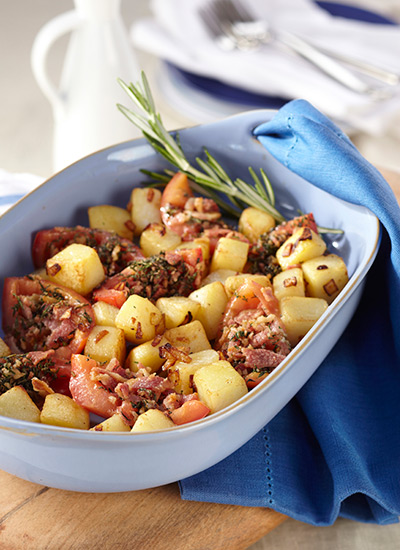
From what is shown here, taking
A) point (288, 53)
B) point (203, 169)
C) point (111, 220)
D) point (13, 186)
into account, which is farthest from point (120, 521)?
point (288, 53)

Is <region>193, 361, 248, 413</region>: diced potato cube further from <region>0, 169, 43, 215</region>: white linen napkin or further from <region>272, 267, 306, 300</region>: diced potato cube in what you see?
<region>0, 169, 43, 215</region>: white linen napkin

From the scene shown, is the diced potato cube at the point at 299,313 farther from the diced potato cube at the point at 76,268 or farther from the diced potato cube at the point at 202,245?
the diced potato cube at the point at 76,268

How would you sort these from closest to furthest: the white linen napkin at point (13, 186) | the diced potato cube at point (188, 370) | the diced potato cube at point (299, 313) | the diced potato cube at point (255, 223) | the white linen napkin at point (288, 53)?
the diced potato cube at point (188, 370), the diced potato cube at point (299, 313), the diced potato cube at point (255, 223), the white linen napkin at point (13, 186), the white linen napkin at point (288, 53)

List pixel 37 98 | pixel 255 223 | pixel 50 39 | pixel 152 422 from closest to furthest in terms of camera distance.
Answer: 1. pixel 152 422
2. pixel 255 223
3. pixel 50 39
4. pixel 37 98

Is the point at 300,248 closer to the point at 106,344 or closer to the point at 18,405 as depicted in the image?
the point at 106,344

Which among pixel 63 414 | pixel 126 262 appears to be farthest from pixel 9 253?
pixel 63 414

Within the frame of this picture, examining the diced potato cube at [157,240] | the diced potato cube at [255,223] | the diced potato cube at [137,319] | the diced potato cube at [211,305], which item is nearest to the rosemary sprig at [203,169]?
the diced potato cube at [255,223]
